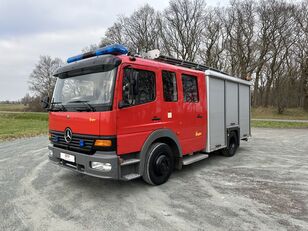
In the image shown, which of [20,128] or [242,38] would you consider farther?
[242,38]

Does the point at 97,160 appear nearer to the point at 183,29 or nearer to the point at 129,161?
the point at 129,161

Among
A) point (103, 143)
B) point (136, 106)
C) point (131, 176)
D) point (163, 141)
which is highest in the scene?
point (136, 106)

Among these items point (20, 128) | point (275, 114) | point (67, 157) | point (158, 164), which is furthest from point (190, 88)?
point (275, 114)

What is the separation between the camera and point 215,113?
6.50 metres

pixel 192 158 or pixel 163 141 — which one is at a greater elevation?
pixel 163 141

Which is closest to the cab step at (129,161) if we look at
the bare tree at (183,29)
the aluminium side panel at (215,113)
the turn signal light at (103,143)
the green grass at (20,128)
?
the turn signal light at (103,143)

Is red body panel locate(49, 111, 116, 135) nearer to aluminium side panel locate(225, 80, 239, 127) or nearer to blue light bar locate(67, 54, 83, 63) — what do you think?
blue light bar locate(67, 54, 83, 63)

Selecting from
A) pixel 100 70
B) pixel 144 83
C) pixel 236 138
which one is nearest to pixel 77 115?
pixel 100 70

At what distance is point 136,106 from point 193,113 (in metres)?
1.95

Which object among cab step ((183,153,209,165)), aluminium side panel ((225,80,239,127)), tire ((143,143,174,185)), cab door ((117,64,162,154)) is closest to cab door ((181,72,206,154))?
cab step ((183,153,209,165))

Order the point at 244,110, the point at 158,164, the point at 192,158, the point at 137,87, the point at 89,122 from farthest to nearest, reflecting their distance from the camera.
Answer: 1. the point at 244,110
2. the point at 192,158
3. the point at 158,164
4. the point at 137,87
5. the point at 89,122

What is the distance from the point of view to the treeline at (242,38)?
26438mm

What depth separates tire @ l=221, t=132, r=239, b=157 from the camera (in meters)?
7.42

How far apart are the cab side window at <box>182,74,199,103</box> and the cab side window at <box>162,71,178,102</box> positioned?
367 mm
